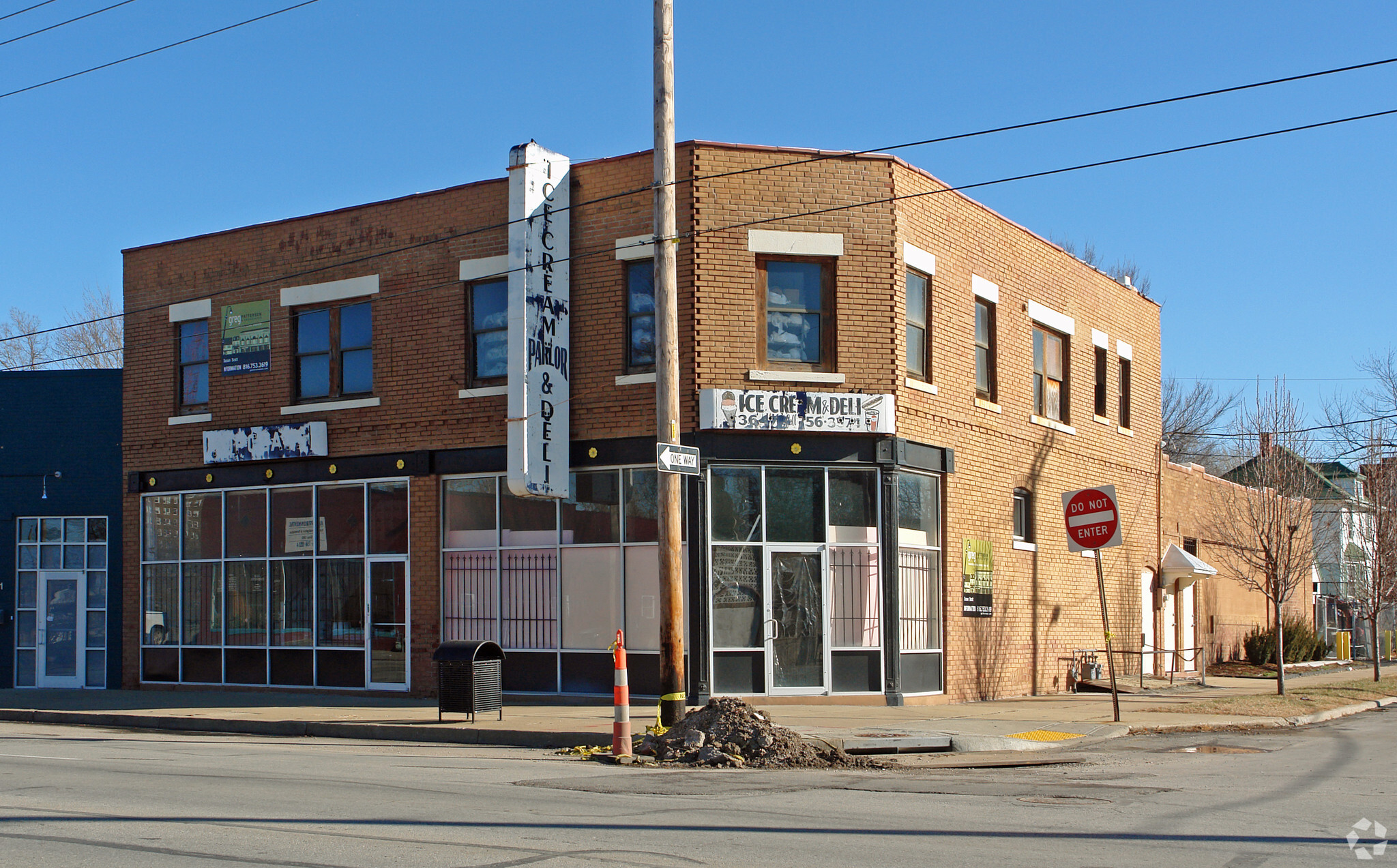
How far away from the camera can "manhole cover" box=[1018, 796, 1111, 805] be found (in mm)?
10016

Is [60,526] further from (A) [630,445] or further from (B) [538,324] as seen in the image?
(A) [630,445]

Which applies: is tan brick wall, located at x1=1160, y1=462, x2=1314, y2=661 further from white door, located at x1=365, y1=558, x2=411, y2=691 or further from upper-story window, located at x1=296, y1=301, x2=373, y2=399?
upper-story window, located at x1=296, y1=301, x2=373, y2=399

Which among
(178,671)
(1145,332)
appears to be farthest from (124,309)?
(1145,332)

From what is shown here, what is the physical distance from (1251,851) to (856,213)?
12.2m

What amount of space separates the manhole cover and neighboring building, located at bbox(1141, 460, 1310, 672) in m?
16.2

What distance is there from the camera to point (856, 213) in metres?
18.7

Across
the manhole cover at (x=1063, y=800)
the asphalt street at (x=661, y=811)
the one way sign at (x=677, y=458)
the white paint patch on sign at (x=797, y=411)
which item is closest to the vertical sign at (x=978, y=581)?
the white paint patch on sign at (x=797, y=411)

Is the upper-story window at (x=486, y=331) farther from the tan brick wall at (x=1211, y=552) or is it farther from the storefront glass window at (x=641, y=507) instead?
the tan brick wall at (x=1211, y=552)

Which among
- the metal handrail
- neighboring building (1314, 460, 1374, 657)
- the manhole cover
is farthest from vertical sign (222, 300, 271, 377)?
neighboring building (1314, 460, 1374, 657)

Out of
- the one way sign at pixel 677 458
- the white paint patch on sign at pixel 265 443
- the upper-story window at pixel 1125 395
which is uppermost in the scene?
the upper-story window at pixel 1125 395

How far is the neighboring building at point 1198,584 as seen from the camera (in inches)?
1076

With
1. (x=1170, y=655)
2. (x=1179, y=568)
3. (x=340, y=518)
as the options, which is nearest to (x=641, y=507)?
(x=340, y=518)

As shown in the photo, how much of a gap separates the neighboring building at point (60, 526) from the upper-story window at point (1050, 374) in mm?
16282

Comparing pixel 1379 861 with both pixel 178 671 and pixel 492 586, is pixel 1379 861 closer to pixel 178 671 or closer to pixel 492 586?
pixel 492 586
